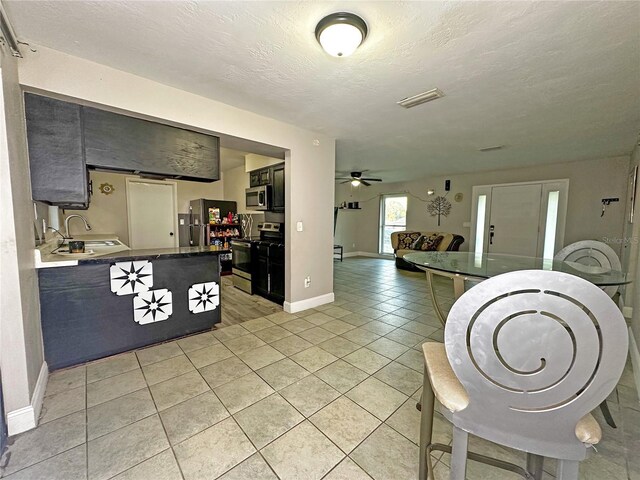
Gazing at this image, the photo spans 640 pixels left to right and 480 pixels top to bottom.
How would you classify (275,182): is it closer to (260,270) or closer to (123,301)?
(260,270)

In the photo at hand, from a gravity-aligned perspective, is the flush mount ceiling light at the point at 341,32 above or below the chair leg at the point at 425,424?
above

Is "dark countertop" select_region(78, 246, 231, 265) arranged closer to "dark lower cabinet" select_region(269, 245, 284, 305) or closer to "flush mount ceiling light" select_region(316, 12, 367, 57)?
"dark lower cabinet" select_region(269, 245, 284, 305)

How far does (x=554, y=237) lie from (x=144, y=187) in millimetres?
8366

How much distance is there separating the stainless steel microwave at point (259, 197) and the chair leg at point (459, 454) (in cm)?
348

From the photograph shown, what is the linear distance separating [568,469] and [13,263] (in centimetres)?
266

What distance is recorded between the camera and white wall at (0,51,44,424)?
4.62ft

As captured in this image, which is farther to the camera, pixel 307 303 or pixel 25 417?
pixel 307 303

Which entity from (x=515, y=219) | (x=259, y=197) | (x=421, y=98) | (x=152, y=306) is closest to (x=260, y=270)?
(x=259, y=197)

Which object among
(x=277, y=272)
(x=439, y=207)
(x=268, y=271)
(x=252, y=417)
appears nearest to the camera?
(x=252, y=417)

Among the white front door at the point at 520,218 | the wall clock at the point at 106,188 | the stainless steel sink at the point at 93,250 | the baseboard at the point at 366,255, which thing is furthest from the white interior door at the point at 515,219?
the wall clock at the point at 106,188

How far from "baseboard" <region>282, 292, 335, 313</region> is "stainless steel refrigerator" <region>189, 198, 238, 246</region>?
3041mm

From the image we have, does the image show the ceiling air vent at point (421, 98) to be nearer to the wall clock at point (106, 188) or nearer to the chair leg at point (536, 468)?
the chair leg at point (536, 468)

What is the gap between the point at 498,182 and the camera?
576 centimetres

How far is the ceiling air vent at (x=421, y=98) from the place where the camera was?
88.9 inches
